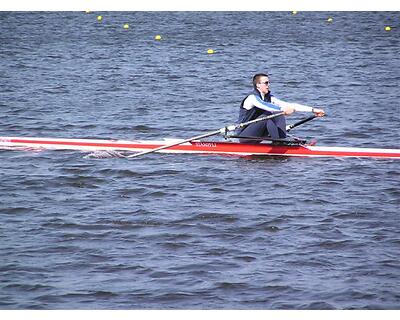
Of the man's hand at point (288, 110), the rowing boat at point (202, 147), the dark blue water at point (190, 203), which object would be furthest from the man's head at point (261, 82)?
the dark blue water at point (190, 203)

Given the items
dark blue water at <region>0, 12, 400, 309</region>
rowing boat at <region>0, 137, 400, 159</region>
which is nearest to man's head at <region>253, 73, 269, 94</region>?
rowing boat at <region>0, 137, 400, 159</region>

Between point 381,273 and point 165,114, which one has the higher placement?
point 165,114

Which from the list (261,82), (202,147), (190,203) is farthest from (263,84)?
(190,203)

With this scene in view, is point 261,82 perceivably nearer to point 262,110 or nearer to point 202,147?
point 262,110

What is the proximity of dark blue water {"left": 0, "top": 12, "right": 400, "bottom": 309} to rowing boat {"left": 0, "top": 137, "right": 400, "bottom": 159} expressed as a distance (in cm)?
19

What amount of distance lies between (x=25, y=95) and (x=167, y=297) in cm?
1418

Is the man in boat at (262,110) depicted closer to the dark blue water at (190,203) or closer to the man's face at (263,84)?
the man's face at (263,84)

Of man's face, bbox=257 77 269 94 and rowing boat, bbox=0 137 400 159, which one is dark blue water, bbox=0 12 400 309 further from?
man's face, bbox=257 77 269 94

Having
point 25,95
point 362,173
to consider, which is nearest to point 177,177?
point 362,173

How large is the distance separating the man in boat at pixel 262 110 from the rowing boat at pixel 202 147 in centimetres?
20

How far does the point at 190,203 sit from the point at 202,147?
286 centimetres

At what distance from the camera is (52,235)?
10992mm

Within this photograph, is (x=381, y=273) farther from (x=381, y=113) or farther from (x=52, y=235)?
(x=381, y=113)

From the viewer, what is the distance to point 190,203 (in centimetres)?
1245
